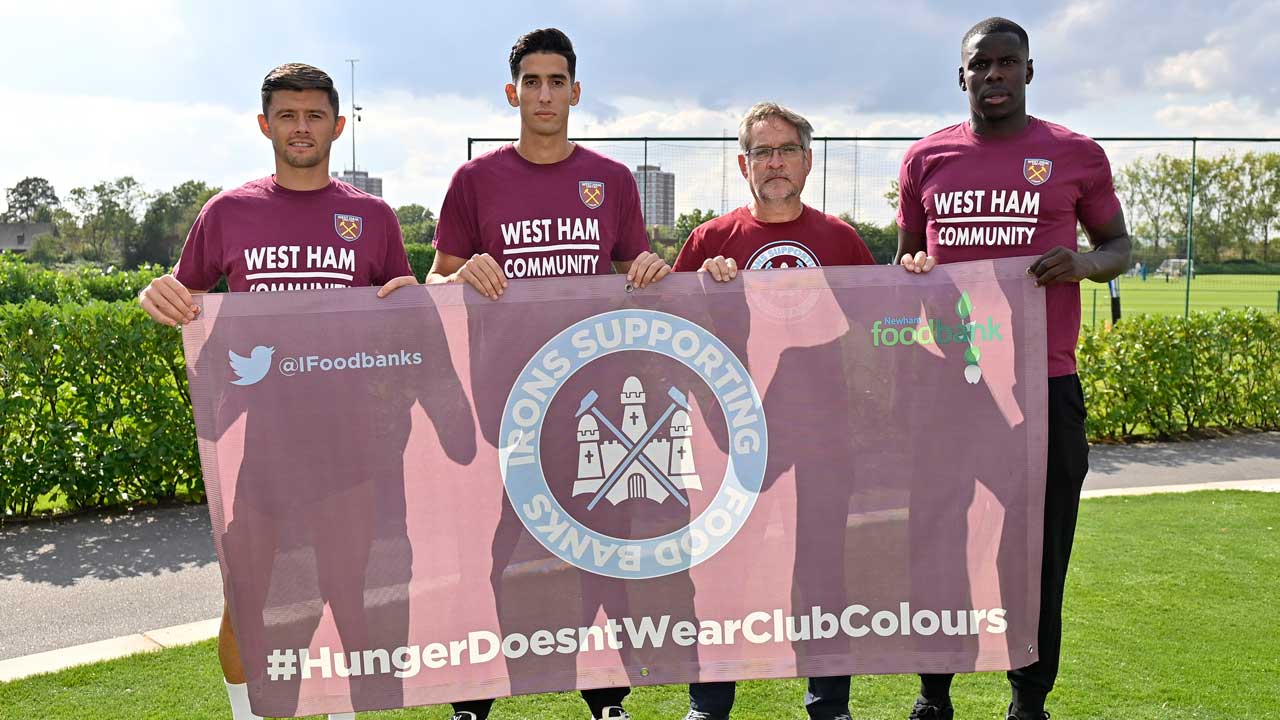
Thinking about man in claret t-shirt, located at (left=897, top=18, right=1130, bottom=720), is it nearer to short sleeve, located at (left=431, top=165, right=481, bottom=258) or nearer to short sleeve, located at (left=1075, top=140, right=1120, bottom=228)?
short sleeve, located at (left=1075, top=140, right=1120, bottom=228)

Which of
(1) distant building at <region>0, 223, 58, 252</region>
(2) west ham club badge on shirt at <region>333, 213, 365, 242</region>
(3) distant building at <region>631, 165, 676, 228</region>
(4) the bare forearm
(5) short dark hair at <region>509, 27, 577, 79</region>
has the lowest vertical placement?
(4) the bare forearm

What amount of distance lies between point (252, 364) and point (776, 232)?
1763 mm

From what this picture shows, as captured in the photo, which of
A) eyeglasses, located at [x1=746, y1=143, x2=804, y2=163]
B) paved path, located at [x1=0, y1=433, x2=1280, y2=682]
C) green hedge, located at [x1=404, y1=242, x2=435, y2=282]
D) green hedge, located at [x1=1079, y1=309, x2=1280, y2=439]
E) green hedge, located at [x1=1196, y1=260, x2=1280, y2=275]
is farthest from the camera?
green hedge, located at [x1=404, y1=242, x2=435, y2=282]

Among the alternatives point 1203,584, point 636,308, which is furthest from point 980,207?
point 1203,584

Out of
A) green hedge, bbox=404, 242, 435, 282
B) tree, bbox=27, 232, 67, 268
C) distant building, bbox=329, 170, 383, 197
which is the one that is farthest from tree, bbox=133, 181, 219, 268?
green hedge, bbox=404, 242, 435, 282

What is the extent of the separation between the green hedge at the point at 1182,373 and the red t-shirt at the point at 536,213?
690cm

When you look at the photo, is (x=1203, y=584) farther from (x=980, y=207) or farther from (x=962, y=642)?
(x=980, y=207)

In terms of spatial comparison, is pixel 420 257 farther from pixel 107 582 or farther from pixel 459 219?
pixel 459 219

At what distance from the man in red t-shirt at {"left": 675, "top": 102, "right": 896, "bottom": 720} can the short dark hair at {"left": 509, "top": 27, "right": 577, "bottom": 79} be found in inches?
26.4

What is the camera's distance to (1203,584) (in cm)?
504

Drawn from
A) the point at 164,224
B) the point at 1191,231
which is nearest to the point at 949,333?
the point at 1191,231

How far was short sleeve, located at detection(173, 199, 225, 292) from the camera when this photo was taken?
319cm

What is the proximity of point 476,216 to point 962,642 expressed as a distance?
2.17 metres

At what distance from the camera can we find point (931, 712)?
132 inches
